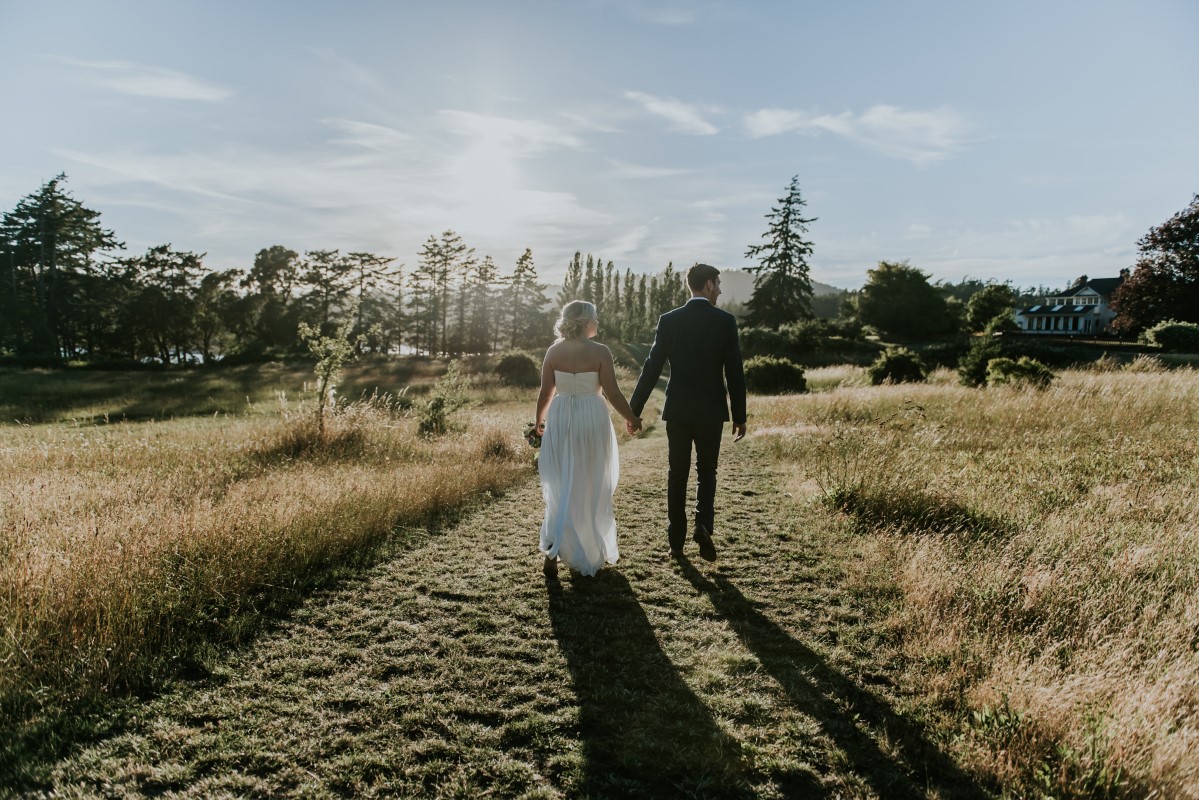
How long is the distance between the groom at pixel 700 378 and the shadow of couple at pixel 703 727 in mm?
1457

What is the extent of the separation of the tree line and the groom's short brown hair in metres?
32.2

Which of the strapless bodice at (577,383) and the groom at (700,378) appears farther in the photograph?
A: the groom at (700,378)

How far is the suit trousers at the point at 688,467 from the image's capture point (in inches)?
217

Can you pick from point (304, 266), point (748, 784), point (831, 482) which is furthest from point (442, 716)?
point (304, 266)

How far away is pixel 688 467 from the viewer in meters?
5.57

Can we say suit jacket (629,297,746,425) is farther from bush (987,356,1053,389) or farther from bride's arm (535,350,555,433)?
bush (987,356,1053,389)

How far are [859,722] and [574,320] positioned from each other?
3554 millimetres

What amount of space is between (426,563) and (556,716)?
2.89m

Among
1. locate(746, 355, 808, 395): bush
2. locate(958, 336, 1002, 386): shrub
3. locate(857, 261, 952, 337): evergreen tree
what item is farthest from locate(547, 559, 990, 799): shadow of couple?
locate(857, 261, 952, 337): evergreen tree

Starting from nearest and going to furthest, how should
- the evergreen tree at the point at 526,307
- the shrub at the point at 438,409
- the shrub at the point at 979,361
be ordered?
the shrub at the point at 438,409
the shrub at the point at 979,361
the evergreen tree at the point at 526,307

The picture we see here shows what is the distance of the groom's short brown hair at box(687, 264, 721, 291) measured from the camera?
215 inches

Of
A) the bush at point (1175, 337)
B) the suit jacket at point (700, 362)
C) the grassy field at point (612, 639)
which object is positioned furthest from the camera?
the bush at point (1175, 337)

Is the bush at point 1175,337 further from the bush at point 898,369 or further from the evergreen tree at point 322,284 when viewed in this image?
the evergreen tree at point 322,284

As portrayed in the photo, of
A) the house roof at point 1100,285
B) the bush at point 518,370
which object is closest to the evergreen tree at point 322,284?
the bush at point 518,370
